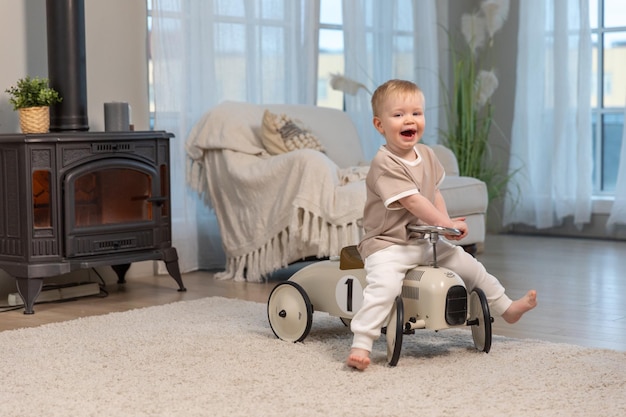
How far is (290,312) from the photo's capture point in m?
2.97

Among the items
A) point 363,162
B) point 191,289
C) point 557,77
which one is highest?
point 557,77

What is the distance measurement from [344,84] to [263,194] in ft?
4.26

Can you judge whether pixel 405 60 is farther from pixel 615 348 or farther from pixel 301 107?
pixel 615 348

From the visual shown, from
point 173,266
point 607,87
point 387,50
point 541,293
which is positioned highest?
point 387,50

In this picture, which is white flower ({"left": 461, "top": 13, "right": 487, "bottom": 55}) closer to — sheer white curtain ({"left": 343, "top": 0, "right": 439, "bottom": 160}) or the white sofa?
sheer white curtain ({"left": 343, "top": 0, "right": 439, "bottom": 160})

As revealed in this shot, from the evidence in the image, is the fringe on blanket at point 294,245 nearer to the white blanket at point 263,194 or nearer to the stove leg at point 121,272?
the white blanket at point 263,194

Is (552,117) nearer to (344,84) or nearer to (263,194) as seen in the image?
(344,84)

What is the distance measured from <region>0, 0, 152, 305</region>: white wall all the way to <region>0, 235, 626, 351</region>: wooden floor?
1.33 ft

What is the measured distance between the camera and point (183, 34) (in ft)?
15.2

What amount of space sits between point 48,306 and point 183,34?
1.49 meters

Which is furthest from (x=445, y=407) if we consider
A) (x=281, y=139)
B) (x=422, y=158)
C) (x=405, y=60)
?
(x=405, y=60)

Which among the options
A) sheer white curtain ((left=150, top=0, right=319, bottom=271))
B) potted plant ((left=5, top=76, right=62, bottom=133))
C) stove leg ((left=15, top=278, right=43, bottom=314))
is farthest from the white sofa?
stove leg ((left=15, top=278, right=43, bottom=314))

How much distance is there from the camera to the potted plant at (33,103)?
376 centimetres

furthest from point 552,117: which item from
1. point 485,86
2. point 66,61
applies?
point 66,61
